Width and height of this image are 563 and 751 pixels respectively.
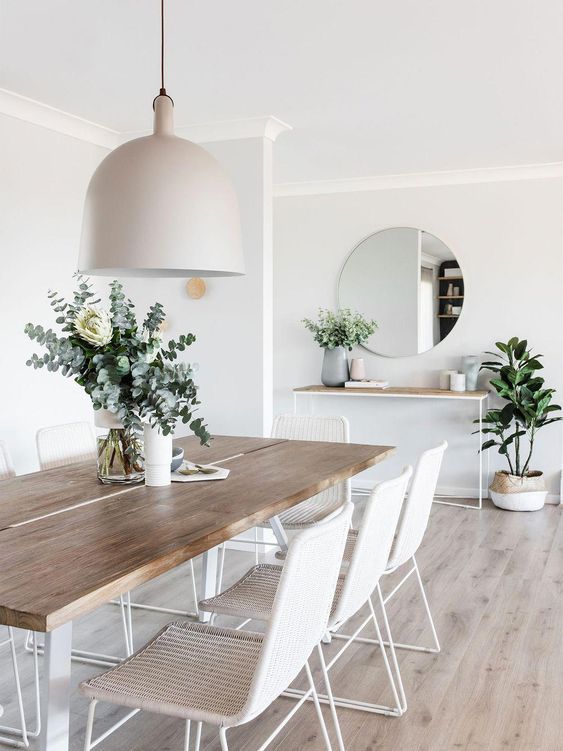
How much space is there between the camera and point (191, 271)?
2.68 metres

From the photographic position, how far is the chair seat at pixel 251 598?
2.43 meters

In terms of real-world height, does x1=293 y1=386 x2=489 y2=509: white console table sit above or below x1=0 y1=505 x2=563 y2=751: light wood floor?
above

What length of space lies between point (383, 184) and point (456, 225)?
66 centimetres

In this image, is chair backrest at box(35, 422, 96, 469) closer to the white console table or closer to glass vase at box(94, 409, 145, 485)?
glass vase at box(94, 409, 145, 485)

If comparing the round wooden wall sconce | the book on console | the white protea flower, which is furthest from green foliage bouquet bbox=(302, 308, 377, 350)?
the white protea flower

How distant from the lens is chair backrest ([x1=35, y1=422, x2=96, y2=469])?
11.2 ft

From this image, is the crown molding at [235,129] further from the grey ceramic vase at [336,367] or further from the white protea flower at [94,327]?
the white protea flower at [94,327]

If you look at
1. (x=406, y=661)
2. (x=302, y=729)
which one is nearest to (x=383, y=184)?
(x=406, y=661)

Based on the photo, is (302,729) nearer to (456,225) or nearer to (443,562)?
(443,562)

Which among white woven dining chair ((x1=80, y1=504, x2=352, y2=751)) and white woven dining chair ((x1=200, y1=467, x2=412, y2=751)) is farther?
white woven dining chair ((x1=200, y1=467, x2=412, y2=751))

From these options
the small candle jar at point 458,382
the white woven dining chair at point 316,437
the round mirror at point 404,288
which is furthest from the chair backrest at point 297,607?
the round mirror at point 404,288

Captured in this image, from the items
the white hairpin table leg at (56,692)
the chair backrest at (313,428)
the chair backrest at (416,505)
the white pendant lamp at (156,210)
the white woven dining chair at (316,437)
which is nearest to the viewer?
the white hairpin table leg at (56,692)

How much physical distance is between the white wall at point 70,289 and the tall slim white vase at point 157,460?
1.89 meters

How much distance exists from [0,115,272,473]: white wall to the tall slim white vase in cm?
189
